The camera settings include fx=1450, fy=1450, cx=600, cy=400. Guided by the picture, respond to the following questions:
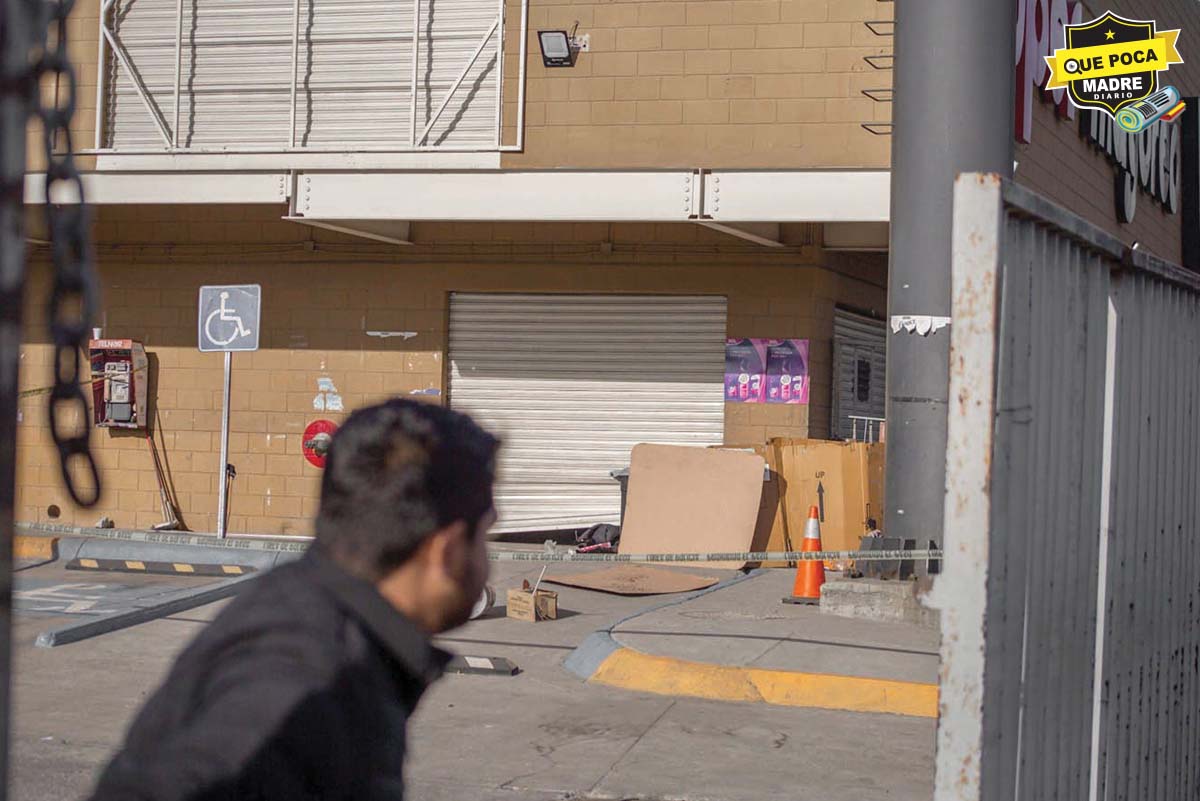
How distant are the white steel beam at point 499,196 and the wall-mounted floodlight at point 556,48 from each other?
1.53 metres

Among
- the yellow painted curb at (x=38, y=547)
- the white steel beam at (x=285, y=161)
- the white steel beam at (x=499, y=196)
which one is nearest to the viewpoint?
the white steel beam at (x=499, y=196)

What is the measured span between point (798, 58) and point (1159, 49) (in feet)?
11.3

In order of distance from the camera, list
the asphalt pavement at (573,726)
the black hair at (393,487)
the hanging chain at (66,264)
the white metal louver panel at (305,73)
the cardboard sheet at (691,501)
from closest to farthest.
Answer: the hanging chain at (66,264) < the black hair at (393,487) < the asphalt pavement at (573,726) < the cardboard sheet at (691,501) < the white metal louver panel at (305,73)

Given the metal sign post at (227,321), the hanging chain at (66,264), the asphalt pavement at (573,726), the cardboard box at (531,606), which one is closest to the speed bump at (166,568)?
the metal sign post at (227,321)

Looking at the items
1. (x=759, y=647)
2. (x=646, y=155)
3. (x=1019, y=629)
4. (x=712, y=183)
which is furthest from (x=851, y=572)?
(x=1019, y=629)

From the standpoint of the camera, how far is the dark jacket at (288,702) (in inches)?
Answer: 65.1

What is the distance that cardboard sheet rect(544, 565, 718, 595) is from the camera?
12391 mm

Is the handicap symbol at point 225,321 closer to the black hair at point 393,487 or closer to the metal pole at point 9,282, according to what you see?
the black hair at point 393,487

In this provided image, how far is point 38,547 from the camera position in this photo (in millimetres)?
14477

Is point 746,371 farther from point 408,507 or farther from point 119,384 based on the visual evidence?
point 408,507

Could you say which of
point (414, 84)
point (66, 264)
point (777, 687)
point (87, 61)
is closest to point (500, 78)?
point (414, 84)

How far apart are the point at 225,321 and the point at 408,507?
1188 cm

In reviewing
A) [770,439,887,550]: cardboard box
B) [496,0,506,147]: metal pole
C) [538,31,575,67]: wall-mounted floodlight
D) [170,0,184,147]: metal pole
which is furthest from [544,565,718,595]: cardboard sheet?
[170,0,184,147]: metal pole

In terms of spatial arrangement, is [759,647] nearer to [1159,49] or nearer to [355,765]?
[355,765]
